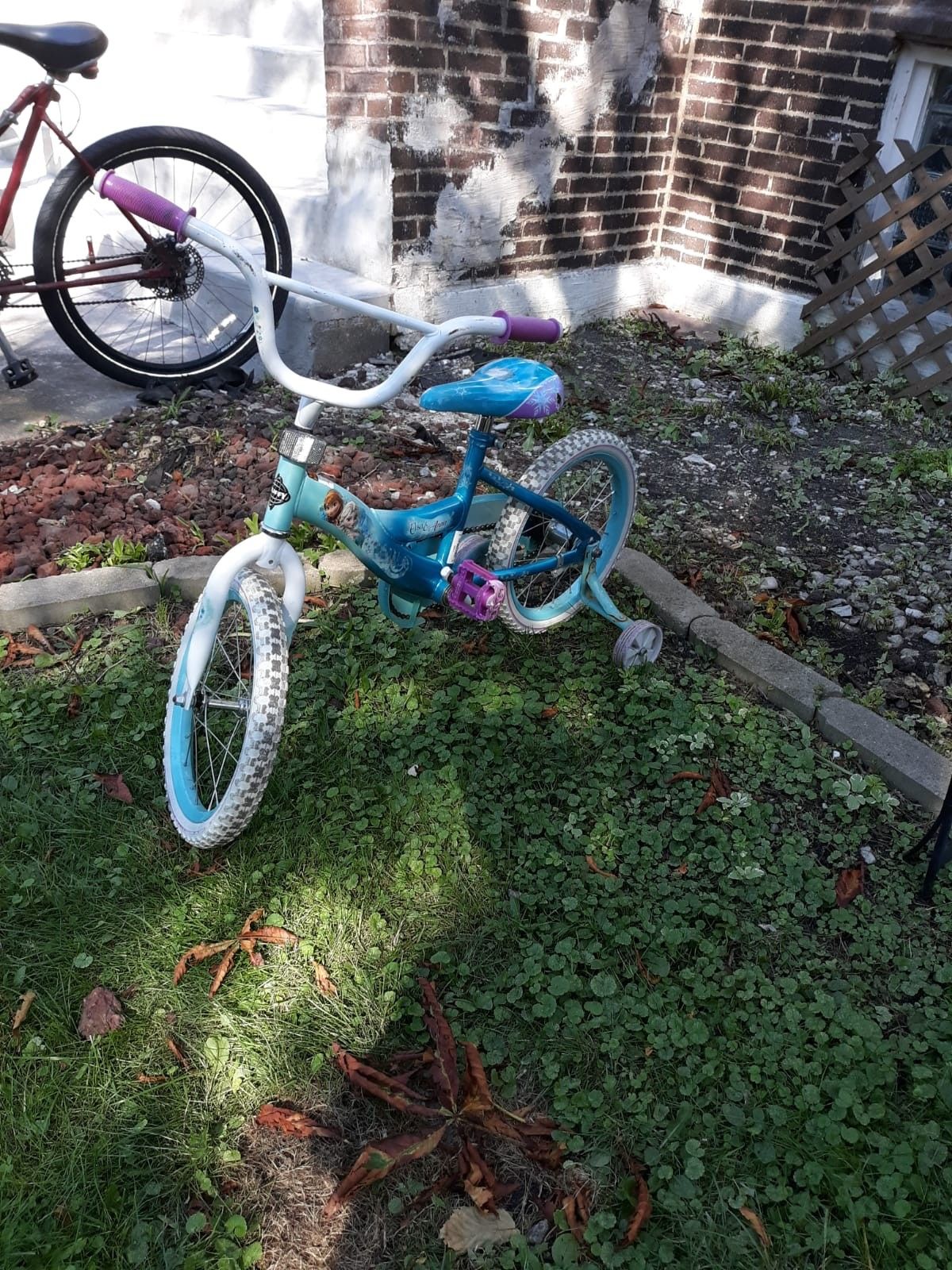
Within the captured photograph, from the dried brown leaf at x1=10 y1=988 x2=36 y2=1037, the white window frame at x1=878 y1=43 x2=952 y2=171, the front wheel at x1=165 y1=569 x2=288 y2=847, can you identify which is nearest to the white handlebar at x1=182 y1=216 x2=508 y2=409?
the front wheel at x1=165 y1=569 x2=288 y2=847

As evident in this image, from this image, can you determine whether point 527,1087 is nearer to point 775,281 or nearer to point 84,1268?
point 84,1268

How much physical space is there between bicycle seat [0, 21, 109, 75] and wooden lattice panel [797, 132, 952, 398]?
3.52 m

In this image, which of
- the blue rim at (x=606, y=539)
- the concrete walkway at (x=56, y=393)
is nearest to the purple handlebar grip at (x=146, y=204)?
the blue rim at (x=606, y=539)

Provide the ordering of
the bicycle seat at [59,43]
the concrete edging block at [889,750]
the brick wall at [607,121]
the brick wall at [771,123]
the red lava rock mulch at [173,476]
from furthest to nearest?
the brick wall at [771,123], the brick wall at [607,121], the bicycle seat at [59,43], the red lava rock mulch at [173,476], the concrete edging block at [889,750]

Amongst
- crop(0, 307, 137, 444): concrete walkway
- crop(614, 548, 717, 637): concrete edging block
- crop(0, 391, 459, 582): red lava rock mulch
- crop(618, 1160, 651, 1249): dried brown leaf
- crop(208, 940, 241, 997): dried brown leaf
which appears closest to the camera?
crop(618, 1160, 651, 1249): dried brown leaf

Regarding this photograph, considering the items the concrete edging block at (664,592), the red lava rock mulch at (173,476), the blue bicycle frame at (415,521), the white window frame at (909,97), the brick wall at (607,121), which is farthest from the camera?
the white window frame at (909,97)

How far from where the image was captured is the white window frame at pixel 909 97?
4715mm

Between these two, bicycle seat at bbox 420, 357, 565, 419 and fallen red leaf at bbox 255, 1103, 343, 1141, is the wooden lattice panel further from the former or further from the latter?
fallen red leaf at bbox 255, 1103, 343, 1141

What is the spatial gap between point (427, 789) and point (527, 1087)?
→ 79 centimetres

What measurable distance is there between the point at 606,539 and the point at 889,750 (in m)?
1.04

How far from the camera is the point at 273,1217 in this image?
65.7 inches

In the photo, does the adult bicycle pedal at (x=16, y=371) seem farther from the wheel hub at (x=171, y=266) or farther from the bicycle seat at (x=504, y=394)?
the bicycle seat at (x=504, y=394)

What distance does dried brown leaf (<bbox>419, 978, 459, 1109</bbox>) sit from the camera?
1.83 m

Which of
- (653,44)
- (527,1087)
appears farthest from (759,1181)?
(653,44)
